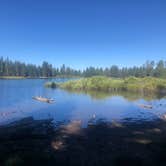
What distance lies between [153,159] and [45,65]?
153 meters

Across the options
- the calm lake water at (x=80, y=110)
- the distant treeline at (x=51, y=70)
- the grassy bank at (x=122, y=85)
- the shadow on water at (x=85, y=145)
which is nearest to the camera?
the shadow on water at (x=85, y=145)

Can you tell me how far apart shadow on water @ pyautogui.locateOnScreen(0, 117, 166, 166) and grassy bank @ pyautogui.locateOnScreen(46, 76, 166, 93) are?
43.9 metres

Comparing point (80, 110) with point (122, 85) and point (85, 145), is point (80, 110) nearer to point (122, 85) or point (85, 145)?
point (85, 145)

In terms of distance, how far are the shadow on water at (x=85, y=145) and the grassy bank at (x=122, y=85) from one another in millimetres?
43856

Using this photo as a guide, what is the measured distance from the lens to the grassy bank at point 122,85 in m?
60.9

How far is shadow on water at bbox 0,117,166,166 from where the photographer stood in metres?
9.40

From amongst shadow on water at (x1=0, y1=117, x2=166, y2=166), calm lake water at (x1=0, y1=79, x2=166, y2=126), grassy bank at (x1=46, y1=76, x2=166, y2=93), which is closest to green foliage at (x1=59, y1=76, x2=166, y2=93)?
grassy bank at (x1=46, y1=76, x2=166, y2=93)

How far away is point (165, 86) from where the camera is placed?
62.2 meters

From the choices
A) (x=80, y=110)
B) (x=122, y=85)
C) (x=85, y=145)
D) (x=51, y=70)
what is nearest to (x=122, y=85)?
(x=122, y=85)

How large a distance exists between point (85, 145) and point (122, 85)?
5272cm

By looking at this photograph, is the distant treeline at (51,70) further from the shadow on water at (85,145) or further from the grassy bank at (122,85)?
the shadow on water at (85,145)

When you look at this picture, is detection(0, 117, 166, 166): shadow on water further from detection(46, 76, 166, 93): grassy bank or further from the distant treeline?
the distant treeline

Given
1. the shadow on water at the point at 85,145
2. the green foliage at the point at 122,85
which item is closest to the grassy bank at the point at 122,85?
the green foliage at the point at 122,85

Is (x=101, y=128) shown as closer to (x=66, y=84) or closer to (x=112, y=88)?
(x=112, y=88)
